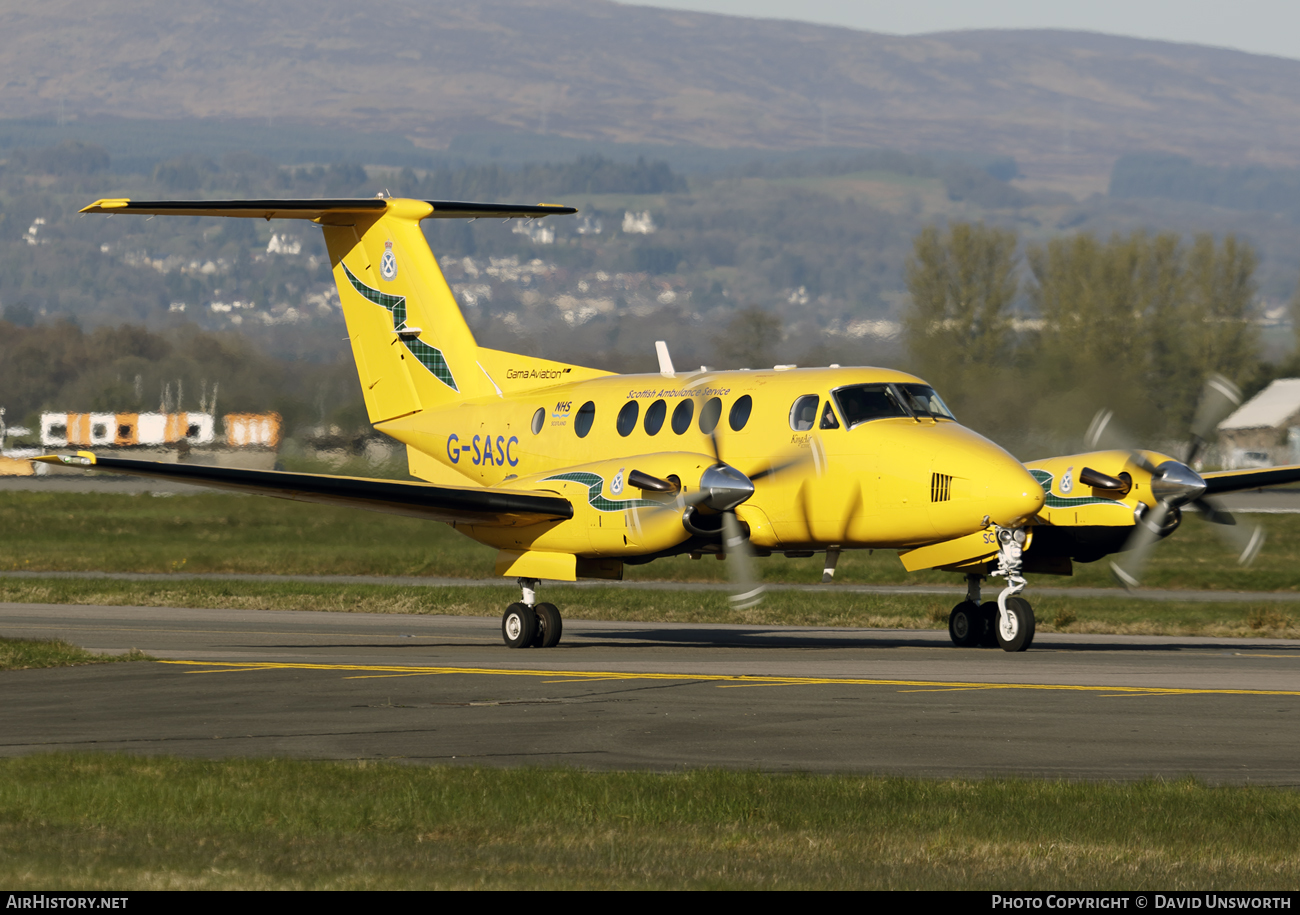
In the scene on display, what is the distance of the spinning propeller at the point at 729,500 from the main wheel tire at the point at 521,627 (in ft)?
10.3

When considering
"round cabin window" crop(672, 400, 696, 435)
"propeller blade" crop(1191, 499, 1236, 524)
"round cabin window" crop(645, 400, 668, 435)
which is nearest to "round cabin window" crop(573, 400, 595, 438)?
"round cabin window" crop(645, 400, 668, 435)

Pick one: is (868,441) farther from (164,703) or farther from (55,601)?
(55,601)

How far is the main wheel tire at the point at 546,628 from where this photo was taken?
2467 centimetres

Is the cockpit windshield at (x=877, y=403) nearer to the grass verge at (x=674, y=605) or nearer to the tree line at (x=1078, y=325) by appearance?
the tree line at (x=1078, y=325)

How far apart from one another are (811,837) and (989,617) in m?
14.7

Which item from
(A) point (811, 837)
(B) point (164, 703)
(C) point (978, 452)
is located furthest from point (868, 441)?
(A) point (811, 837)

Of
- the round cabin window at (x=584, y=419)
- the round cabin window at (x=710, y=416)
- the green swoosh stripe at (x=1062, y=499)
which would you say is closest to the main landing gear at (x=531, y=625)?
the round cabin window at (x=584, y=419)

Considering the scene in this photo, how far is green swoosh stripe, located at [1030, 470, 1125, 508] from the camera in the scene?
24.4 m

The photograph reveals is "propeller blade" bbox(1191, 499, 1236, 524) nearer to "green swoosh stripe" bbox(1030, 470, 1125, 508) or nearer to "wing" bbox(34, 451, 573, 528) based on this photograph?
"green swoosh stripe" bbox(1030, 470, 1125, 508)

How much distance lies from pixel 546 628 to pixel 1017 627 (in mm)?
7031

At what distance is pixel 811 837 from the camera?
10438 millimetres

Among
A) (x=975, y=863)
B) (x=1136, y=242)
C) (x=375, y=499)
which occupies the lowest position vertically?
(x=975, y=863)

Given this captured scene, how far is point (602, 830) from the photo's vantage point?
1070 cm
